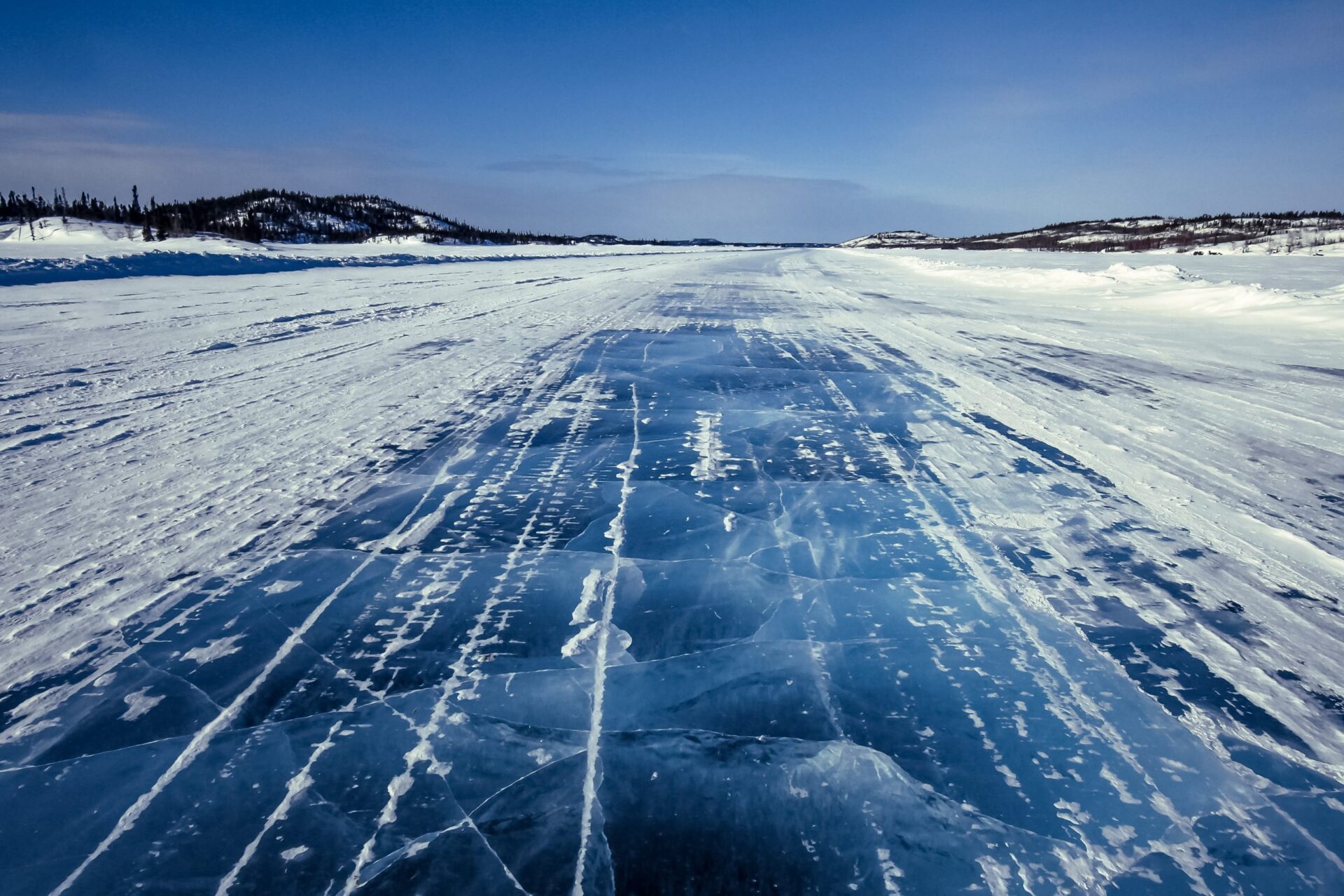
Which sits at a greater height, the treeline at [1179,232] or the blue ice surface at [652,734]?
the treeline at [1179,232]

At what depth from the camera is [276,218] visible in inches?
3159

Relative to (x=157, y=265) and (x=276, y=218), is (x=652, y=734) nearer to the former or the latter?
(x=157, y=265)

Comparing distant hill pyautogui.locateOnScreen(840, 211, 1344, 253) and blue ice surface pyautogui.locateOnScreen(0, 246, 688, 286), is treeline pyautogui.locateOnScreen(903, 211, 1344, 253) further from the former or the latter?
blue ice surface pyautogui.locateOnScreen(0, 246, 688, 286)

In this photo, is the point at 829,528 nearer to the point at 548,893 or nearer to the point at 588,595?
the point at 588,595

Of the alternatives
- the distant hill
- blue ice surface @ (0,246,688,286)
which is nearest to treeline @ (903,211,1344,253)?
the distant hill

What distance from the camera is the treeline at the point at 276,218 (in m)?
40.6

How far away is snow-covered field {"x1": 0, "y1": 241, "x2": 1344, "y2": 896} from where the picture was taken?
1746 mm

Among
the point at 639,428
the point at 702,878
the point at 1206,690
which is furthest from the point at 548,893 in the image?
the point at 639,428

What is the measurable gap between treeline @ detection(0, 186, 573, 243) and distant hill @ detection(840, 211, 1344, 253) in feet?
155

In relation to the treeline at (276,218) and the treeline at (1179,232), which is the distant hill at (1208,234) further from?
the treeline at (276,218)

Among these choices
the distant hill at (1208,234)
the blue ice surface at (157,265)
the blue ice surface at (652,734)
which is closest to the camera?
the blue ice surface at (652,734)

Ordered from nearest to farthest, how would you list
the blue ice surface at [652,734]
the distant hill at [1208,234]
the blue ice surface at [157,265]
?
the blue ice surface at [652,734] < the blue ice surface at [157,265] < the distant hill at [1208,234]

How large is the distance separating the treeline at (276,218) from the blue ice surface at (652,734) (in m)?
36.2

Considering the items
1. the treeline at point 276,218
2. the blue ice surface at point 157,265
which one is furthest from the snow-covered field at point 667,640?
the treeline at point 276,218
